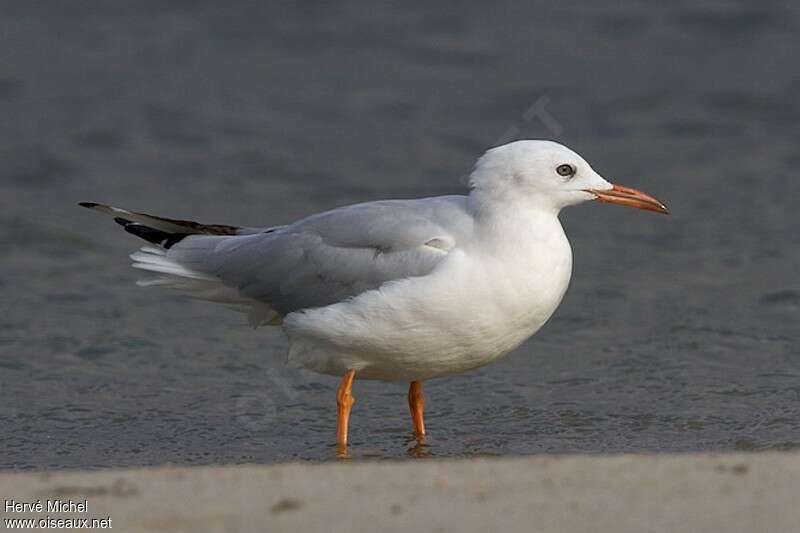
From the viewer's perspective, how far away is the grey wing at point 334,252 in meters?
6.64

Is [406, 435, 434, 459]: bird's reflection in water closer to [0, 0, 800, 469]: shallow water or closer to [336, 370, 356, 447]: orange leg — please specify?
[0, 0, 800, 469]: shallow water

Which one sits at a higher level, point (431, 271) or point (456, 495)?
point (431, 271)

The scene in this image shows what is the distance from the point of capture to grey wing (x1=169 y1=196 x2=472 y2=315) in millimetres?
6637

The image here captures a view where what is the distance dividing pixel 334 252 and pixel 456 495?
2.43 m

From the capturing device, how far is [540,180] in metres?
6.69

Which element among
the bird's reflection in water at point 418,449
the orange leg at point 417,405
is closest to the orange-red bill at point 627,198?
the orange leg at point 417,405

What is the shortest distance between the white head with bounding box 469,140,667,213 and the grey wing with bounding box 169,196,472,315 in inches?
7.5

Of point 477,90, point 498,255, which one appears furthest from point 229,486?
point 477,90

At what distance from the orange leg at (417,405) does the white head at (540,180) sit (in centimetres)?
116

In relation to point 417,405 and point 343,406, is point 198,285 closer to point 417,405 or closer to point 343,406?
point 343,406

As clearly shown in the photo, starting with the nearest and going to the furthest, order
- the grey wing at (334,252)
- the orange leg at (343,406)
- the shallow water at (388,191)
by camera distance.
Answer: the grey wing at (334,252) < the orange leg at (343,406) < the shallow water at (388,191)

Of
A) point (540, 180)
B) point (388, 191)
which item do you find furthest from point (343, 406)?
point (388, 191)

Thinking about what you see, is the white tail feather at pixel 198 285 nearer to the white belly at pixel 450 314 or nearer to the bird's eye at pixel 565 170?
the white belly at pixel 450 314

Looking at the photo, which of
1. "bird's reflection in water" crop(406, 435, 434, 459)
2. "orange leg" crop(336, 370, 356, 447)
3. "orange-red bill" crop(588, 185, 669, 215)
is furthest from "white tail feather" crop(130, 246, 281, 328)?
"orange-red bill" crop(588, 185, 669, 215)
